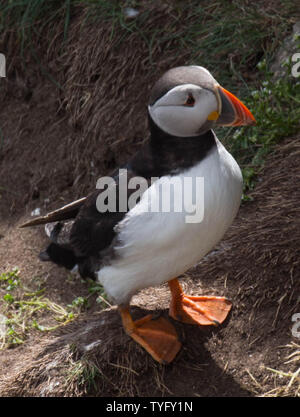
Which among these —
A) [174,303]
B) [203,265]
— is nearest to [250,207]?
[203,265]

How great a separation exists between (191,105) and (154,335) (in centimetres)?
117

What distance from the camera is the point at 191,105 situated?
8.87 ft

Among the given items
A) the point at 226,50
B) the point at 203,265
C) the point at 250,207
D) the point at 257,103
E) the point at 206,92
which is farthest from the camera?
the point at 226,50

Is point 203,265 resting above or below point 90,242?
below

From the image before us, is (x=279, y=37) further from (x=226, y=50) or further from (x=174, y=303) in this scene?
(x=174, y=303)

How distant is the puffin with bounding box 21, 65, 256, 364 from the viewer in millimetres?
2701

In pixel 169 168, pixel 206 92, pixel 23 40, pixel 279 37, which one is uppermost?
pixel 206 92

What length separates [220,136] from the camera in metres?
4.27

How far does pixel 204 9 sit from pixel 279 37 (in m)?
0.66

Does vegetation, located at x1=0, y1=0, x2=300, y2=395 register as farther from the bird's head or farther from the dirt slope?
the bird's head

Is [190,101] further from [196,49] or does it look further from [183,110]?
[196,49]

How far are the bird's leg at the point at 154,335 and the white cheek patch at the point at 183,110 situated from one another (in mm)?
979

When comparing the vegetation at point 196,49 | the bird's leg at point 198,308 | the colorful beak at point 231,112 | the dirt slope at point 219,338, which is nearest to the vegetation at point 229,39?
the vegetation at point 196,49

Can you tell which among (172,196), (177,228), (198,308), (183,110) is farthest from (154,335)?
(183,110)
